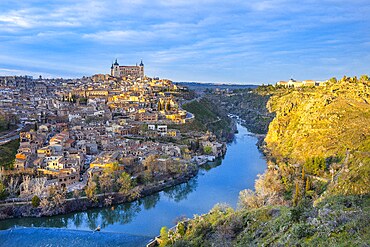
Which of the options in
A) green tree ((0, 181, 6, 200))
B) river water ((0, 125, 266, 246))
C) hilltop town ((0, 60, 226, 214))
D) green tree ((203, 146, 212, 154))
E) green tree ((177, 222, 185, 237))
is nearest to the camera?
green tree ((177, 222, 185, 237))

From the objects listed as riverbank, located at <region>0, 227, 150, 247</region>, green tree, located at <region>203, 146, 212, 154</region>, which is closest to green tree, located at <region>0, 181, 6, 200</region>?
riverbank, located at <region>0, 227, 150, 247</region>

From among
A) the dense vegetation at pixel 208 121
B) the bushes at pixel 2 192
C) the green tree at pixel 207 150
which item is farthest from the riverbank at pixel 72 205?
the dense vegetation at pixel 208 121

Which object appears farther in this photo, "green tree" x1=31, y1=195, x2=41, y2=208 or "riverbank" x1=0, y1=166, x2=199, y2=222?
"green tree" x1=31, y1=195, x2=41, y2=208

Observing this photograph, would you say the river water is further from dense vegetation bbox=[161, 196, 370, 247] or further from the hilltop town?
dense vegetation bbox=[161, 196, 370, 247]

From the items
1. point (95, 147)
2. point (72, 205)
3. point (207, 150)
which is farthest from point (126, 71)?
point (72, 205)

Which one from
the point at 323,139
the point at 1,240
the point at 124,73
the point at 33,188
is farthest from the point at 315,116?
the point at 124,73
